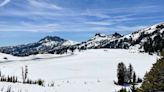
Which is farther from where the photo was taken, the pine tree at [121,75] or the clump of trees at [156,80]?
the pine tree at [121,75]

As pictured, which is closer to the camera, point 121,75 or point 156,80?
point 156,80

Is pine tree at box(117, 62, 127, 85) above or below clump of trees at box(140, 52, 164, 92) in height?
below

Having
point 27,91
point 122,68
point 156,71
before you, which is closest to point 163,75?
point 156,71

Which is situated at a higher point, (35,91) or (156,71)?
(156,71)

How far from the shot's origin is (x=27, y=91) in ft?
88.5

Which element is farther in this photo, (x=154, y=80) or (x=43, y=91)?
(x=43, y=91)

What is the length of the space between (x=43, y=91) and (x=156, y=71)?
12498 millimetres

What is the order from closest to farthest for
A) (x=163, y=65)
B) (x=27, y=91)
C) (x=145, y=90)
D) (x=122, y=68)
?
(x=163, y=65), (x=145, y=90), (x=27, y=91), (x=122, y=68)

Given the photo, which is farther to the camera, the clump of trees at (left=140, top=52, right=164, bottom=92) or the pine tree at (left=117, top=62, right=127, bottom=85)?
the pine tree at (left=117, top=62, right=127, bottom=85)

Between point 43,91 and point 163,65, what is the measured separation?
43.1ft

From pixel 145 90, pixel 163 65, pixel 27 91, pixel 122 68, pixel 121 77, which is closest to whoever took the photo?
pixel 163 65

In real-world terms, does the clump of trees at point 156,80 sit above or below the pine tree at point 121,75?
above

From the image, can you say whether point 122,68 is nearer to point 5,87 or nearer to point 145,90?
point 5,87

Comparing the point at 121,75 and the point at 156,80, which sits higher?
the point at 156,80
